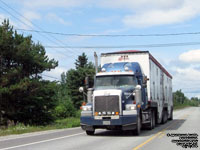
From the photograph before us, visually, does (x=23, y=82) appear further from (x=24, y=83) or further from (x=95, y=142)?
(x=95, y=142)

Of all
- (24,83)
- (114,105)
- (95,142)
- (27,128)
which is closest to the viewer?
(95,142)

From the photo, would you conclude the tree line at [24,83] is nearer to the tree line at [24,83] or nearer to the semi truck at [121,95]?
the tree line at [24,83]

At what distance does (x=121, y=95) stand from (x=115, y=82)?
138 cm

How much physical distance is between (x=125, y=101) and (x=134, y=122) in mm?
1019

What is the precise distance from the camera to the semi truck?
49.3 feet

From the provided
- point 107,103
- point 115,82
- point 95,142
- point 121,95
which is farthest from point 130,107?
point 95,142

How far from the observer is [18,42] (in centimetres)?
3894

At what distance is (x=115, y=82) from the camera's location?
16328 millimetres

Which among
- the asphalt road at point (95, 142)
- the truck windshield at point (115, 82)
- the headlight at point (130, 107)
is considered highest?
the truck windshield at point (115, 82)

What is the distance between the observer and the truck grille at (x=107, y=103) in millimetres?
14992

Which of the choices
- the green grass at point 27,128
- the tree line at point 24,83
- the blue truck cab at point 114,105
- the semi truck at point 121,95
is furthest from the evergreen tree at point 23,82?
the blue truck cab at point 114,105

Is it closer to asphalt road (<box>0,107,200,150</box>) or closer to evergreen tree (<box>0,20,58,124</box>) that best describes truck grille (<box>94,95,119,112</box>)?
asphalt road (<box>0,107,200,150</box>)

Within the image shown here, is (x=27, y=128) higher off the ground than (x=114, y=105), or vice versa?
(x=114, y=105)

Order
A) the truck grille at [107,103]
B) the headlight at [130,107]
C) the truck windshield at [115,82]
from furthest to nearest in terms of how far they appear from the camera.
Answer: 1. the truck windshield at [115,82]
2. the headlight at [130,107]
3. the truck grille at [107,103]
